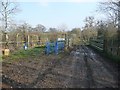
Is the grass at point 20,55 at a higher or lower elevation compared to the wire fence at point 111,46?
lower

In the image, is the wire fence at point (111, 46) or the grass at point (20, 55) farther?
the wire fence at point (111, 46)

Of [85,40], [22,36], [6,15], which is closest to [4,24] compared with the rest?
[6,15]

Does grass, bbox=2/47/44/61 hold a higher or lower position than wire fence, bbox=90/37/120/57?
lower

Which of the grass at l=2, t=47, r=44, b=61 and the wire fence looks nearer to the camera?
the grass at l=2, t=47, r=44, b=61

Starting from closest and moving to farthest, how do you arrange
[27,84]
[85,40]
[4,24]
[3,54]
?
1. [27,84]
2. [3,54]
3. [4,24]
4. [85,40]

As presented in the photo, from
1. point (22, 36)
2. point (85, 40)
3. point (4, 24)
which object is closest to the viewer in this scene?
point (4, 24)

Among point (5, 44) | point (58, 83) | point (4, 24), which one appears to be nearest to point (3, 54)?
point (5, 44)

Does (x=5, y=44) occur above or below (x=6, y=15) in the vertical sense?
below

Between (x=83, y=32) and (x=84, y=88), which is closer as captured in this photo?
(x=84, y=88)

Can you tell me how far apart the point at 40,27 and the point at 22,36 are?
140 feet

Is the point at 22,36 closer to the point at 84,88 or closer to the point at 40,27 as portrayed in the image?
the point at 84,88

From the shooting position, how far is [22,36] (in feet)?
129

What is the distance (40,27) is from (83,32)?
12.6m

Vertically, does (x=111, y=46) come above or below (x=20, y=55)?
above
